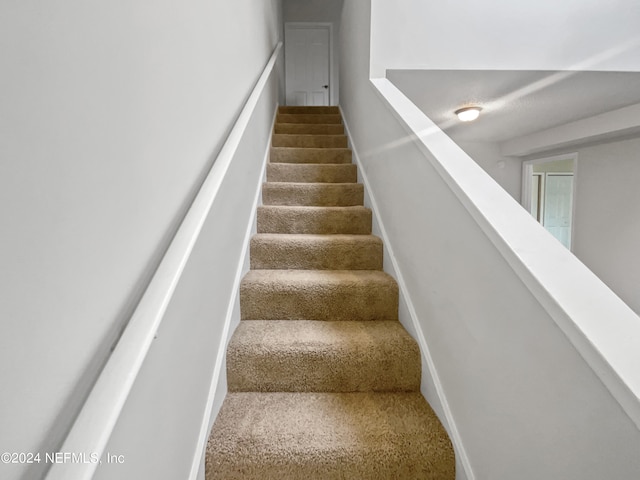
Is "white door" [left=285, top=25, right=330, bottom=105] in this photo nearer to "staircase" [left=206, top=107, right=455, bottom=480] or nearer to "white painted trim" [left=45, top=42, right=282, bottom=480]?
"staircase" [left=206, top=107, right=455, bottom=480]

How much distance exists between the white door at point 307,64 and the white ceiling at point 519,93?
2.40 metres

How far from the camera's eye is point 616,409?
1.53ft

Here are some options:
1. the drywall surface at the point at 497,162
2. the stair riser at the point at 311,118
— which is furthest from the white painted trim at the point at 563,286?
the drywall surface at the point at 497,162

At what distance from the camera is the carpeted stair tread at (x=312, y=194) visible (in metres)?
1.99

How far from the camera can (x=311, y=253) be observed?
1579mm

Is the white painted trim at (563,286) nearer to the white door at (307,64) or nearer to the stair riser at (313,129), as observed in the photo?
the stair riser at (313,129)

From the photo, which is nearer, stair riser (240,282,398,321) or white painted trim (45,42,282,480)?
white painted trim (45,42,282,480)

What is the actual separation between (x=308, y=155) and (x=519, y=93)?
1663 mm

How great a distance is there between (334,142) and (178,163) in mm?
2150

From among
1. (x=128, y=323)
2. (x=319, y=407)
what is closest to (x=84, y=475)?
(x=128, y=323)

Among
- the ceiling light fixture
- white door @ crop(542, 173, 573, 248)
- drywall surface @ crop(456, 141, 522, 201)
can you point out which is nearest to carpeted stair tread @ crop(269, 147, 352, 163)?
the ceiling light fixture

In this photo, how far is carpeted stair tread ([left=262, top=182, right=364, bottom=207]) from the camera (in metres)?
1.99

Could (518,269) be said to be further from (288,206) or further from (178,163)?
(288,206)

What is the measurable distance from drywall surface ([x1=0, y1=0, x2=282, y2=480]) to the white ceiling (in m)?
1.62
